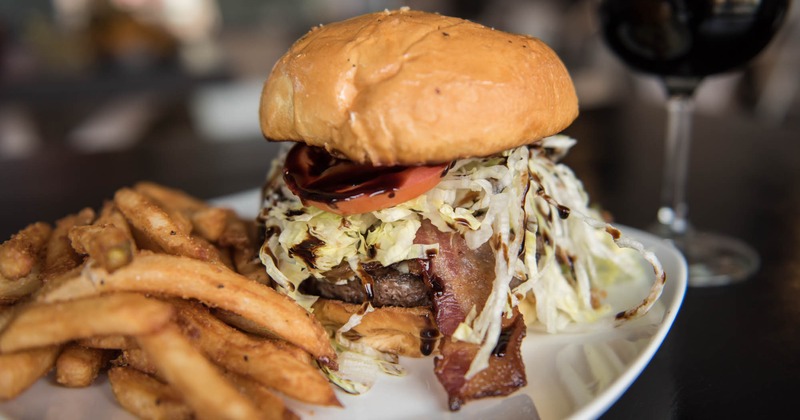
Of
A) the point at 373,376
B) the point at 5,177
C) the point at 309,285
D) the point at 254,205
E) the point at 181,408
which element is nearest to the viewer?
the point at 181,408

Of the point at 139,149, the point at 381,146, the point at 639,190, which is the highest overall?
the point at 381,146

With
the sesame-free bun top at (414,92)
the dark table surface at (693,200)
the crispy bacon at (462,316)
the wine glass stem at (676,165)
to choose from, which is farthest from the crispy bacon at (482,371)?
the wine glass stem at (676,165)

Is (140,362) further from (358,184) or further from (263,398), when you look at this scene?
(358,184)

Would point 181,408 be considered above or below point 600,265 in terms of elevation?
above

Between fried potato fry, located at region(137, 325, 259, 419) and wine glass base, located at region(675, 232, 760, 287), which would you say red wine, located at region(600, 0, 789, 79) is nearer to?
wine glass base, located at region(675, 232, 760, 287)

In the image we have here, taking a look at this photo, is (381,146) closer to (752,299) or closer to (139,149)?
(752,299)

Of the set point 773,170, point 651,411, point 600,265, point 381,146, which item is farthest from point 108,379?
point 773,170

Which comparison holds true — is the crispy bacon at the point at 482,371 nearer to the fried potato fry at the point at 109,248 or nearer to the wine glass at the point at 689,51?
the fried potato fry at the point at 109,248

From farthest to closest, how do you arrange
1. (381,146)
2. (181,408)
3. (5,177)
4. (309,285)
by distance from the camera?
(5,177) → (309,285) → (381,146) → (181,408)
